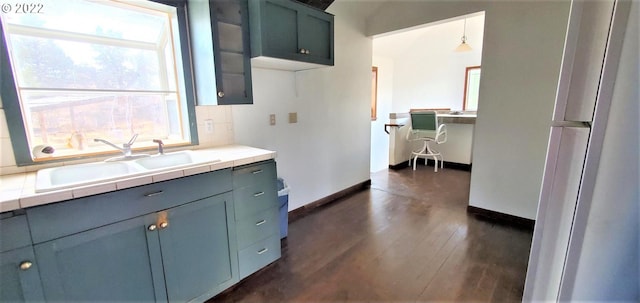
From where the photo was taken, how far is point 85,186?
1129 millimetres

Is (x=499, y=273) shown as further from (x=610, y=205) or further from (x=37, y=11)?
(x=37, y=11)

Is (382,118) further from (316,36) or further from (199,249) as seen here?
(199,249)

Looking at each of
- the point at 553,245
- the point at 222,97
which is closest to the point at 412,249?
the point at 553,245

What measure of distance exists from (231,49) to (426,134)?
4.11 meters

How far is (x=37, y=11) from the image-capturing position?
147cm

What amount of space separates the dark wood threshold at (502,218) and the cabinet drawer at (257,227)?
212 cm

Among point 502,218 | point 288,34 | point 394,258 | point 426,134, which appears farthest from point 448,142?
point 288,34

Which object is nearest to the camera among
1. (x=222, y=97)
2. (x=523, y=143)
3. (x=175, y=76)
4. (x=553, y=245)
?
(x=553, y=245)

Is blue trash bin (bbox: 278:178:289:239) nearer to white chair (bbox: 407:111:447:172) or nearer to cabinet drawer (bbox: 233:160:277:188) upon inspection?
cabinet drawer (bbox: 233:160:277:188)

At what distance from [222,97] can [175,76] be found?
1.55 ft

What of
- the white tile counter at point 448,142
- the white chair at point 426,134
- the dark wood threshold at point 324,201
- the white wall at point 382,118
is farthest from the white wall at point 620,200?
the white tile counter at point 448,142

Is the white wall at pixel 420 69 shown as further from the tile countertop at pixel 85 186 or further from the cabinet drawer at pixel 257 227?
the tile countertop at pixel 85 186

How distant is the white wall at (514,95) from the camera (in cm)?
221

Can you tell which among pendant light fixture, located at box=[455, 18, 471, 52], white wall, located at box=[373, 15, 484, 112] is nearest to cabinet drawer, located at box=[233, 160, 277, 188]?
white wall, located at box=[373, 15, 484, 112]
